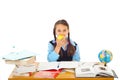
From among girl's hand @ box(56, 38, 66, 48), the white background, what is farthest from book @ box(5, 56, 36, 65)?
the white background

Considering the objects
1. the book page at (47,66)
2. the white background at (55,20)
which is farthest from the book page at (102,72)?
the white background at (55,20)

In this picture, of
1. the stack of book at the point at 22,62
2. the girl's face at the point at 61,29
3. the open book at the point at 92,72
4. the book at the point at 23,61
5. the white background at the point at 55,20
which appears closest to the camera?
the open book at the point at 92,72

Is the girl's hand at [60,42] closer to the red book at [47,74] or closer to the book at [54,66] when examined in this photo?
the book at [54,66]

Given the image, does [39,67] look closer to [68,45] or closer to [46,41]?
[68,45]

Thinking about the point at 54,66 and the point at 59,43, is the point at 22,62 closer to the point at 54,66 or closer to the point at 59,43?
the point at 54,66

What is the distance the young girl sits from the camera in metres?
3.09

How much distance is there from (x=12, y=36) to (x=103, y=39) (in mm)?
1282

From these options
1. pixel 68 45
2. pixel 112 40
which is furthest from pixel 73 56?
pixel 112 40

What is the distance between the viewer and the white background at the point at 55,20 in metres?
3.48

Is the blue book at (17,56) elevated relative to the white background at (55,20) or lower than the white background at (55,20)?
lower

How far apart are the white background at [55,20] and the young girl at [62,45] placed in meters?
0.30

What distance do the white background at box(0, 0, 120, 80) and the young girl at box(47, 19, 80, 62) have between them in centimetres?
30

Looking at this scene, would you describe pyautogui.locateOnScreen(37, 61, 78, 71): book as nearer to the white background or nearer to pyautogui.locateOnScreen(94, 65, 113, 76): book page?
pyautogui.locateOnScreen(94, 65, 113, 76): book page

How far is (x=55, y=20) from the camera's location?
3455 mm
